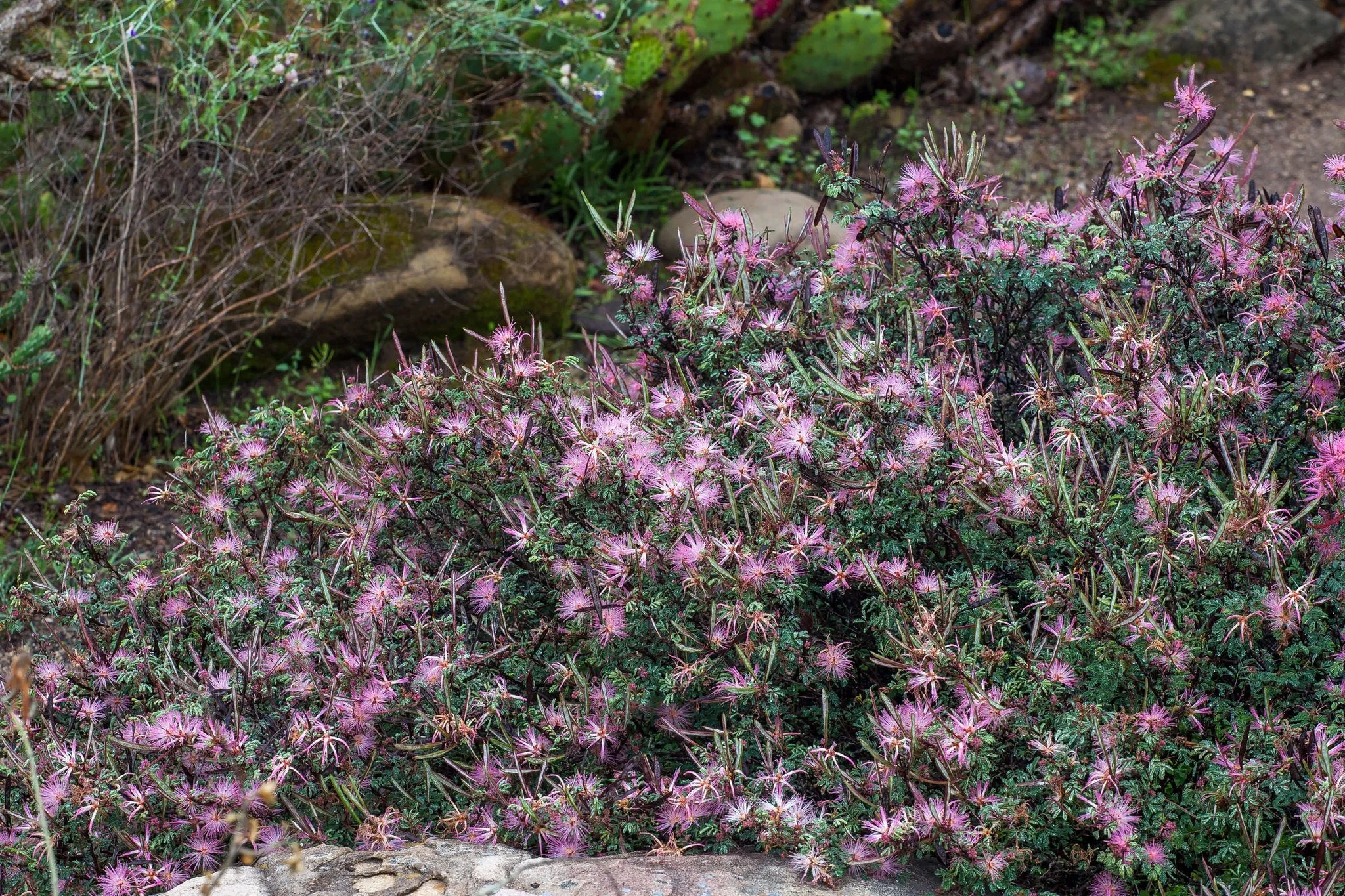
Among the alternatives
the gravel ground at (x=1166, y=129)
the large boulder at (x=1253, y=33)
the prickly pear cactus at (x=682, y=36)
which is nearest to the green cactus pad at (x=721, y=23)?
the prickly pear cactus at (x=682, y=36)

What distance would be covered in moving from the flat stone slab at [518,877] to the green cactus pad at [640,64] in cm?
423

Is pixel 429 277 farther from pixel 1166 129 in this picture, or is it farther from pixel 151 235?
pixel 1166 129

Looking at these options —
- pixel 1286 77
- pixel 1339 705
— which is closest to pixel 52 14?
pixel 1339 705

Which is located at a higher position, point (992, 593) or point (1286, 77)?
point (992, 593)

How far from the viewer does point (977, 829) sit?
184 centimetres

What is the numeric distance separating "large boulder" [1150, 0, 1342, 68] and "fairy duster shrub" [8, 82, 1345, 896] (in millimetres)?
5039

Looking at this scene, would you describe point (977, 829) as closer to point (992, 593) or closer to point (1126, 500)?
point (992, 593)

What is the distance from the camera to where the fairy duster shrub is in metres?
1.91

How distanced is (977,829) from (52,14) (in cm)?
397

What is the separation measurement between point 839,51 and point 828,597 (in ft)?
16.1

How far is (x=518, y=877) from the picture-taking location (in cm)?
189

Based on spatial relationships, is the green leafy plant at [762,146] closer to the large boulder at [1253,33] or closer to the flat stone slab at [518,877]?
the large boulder at [1253,33]

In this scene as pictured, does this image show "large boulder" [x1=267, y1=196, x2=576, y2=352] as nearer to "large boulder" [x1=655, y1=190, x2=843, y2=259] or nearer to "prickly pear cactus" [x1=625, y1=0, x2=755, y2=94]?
"large boulder" [x1=655, y1=190, x2=843, y2=259]

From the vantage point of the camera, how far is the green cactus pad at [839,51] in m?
6.39
